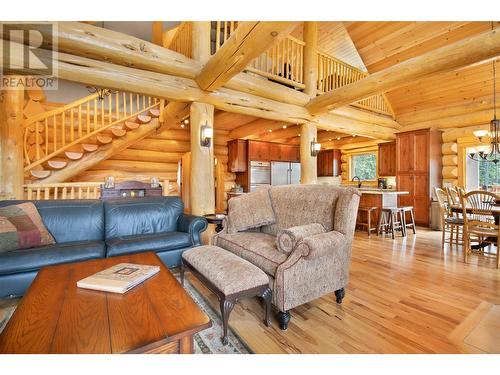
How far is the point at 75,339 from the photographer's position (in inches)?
39.4

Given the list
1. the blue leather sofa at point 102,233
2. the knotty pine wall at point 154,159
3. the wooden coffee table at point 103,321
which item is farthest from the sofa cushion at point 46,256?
the knotty pine wall at point 154,159

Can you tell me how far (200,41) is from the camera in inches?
139

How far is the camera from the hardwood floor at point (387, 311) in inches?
64.1

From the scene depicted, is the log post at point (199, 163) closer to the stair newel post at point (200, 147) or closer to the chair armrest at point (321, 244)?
the stair newel post at point (200, 147)

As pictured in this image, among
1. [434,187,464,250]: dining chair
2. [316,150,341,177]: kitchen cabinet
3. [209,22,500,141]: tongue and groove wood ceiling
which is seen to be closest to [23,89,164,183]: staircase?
[209,22,500,141]: tongue and groove wood ceiling

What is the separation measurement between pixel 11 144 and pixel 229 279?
3.78m

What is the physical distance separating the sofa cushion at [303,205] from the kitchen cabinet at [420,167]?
191 inches

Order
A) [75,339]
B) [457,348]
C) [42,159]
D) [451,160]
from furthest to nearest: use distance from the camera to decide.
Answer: [451,160] → [42,159] → [457,348] → [75,339]

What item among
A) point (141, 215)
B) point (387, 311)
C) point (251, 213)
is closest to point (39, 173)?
point (141, 215)
